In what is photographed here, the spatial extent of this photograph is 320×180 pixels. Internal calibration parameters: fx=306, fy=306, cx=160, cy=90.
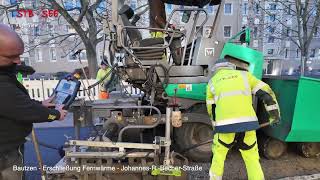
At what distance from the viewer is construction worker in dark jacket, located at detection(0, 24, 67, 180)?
2.46 m

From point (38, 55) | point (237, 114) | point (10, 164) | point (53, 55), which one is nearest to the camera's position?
point (10, 164)

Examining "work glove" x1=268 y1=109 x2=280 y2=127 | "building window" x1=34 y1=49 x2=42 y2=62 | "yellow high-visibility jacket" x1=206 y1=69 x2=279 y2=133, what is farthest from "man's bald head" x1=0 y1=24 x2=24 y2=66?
"building window" x1=34 y1=49 x2=42 y2=62

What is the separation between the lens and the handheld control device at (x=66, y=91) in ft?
13.1

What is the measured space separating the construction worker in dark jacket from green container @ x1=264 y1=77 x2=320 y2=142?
3240mm

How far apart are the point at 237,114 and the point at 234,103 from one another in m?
0.13

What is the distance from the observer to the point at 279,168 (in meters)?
4.70

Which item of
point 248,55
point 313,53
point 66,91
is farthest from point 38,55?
point 248,55

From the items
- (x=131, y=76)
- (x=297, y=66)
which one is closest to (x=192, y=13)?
(x=131, y=76)

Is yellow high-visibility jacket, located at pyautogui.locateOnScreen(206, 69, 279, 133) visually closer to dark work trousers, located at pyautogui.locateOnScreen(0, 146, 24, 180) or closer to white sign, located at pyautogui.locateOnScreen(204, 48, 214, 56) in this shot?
white sign, located at pyautogui.locateOnScreen(204, 48, 214, 56)

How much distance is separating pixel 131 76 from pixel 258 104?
6.84 ft

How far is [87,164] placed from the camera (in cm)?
378

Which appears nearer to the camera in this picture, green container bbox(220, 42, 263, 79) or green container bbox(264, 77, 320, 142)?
green container bbox(264, 77, 320, 142)

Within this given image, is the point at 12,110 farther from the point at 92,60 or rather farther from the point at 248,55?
the point at 92,60

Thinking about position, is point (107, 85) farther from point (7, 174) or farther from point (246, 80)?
point (7, 174)
